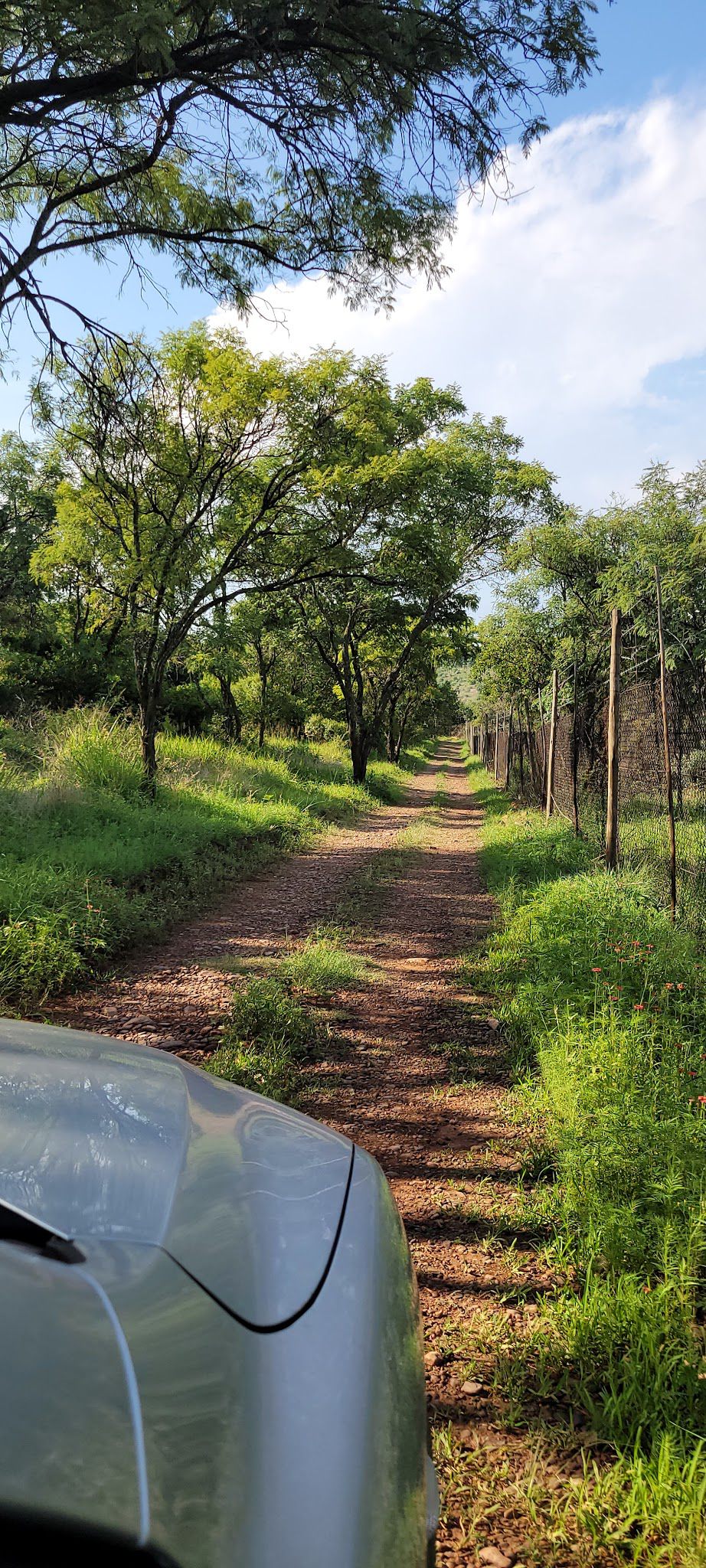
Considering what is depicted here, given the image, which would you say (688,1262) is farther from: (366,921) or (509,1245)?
(366,921)

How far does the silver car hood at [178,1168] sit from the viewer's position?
0.99 metres

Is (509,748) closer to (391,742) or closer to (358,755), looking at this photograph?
(358,755)

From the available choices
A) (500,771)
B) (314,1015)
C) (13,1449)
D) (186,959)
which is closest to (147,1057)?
(13,1449)

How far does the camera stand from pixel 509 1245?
2.63 m

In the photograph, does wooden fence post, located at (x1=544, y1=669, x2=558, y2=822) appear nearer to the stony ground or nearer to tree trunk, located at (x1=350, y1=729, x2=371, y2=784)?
the stony ground

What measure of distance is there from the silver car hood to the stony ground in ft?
3.49

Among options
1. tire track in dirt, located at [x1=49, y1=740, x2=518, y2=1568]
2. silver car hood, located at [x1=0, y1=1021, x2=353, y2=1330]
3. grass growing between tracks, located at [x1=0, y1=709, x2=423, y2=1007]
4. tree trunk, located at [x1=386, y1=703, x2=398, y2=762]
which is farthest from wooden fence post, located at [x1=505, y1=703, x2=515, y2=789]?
silver car hood, located at [x1=0, y1=1021, x2=353, y2=1330]

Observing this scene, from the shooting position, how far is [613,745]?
23.1 ft

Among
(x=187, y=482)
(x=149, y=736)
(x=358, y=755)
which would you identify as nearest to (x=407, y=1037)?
(x=149, y=736)

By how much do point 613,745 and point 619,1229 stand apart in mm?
5117

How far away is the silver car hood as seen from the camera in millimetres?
987

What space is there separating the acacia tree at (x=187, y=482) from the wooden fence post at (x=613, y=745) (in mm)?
5426

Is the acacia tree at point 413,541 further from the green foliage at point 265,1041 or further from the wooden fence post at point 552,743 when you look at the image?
the green foliage at point 265,1041

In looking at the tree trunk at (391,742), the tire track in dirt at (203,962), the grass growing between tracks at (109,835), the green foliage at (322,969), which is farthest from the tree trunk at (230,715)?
the green foliage at (322,969)
